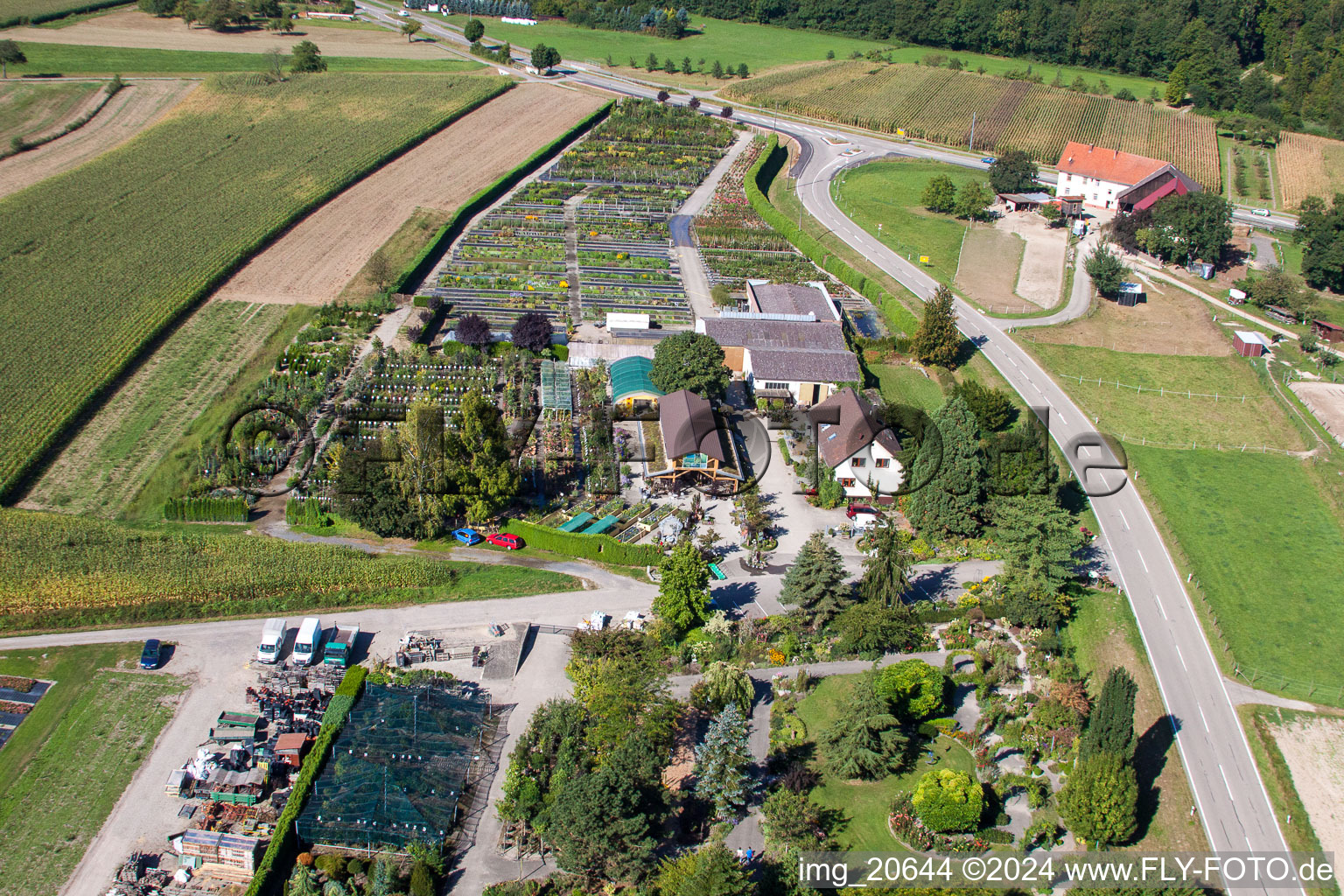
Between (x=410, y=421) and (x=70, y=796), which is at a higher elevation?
(x=410, y=421)

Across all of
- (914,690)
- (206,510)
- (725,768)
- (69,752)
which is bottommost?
(69,752)

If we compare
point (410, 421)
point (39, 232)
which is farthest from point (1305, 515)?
point (39, 232)

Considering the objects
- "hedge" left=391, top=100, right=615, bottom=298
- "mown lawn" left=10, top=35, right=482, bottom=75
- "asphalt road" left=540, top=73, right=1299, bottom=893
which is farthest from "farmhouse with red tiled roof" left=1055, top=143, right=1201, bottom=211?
"mown lawn" left=10, top=35, right=482, bottom=75

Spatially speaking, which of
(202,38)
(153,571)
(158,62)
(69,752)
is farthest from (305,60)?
(69,752)

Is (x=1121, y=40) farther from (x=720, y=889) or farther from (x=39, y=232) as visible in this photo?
(x=720, y=889)

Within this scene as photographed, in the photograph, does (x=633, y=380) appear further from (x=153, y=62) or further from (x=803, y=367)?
(x=153, y=62)

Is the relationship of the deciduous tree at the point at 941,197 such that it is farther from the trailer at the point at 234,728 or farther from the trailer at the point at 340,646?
the trailer at the point at 234,728
